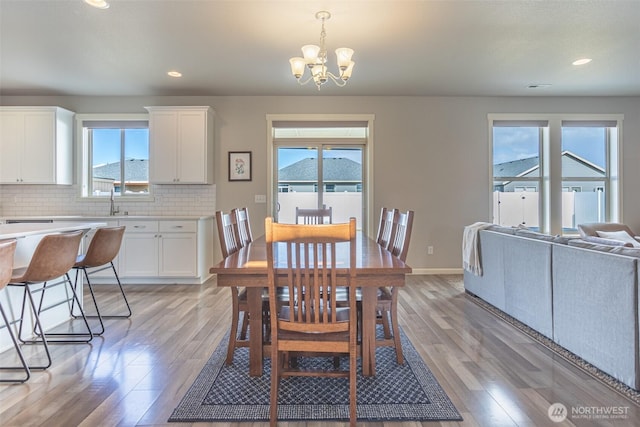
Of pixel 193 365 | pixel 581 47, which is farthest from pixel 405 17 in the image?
pixel 193 365

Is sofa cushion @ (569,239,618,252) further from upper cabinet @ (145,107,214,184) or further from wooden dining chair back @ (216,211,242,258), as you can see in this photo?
upper cabinet @ (145,107,214,184)

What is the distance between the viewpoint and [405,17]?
8.83 feet

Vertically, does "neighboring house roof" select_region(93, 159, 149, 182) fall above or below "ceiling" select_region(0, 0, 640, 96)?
below

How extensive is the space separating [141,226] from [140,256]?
1.29 feet

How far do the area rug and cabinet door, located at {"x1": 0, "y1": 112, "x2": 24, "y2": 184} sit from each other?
442cm

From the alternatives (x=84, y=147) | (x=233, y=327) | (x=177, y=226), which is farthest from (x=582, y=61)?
(x=84, y=147)

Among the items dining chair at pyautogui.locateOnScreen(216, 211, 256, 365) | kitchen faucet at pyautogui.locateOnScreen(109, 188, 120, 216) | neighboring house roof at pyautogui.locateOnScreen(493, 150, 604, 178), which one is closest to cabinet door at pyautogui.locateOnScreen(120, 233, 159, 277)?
kitchen faucet at pyautogui.locateOnScreen(109, 188, 120, 216)

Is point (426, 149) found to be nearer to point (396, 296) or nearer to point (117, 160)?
point (396, 296)

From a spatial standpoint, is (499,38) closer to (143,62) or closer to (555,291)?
(555,291)

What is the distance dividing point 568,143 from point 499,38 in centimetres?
283

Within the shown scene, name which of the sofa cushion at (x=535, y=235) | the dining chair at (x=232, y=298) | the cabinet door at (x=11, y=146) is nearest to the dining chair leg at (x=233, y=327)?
the dining chair at (x=232, y=298)

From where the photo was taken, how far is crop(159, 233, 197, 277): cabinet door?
13.8 ft

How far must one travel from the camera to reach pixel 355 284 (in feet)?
4.89

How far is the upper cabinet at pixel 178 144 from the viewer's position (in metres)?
4.39
